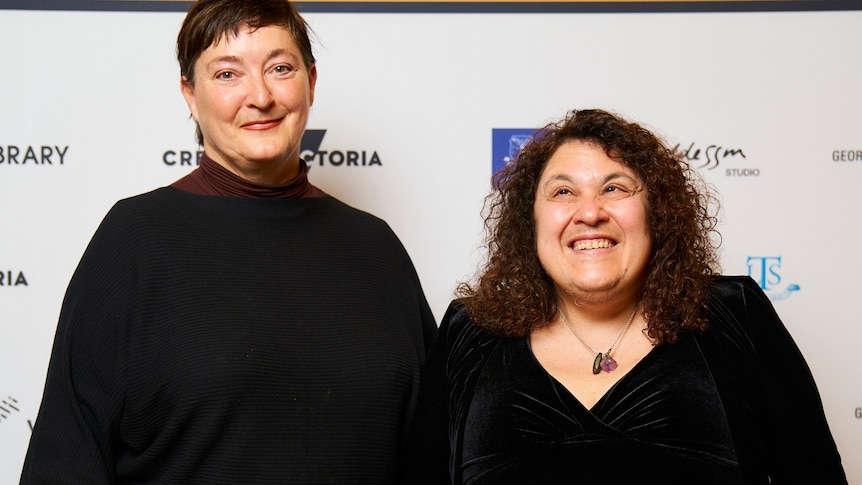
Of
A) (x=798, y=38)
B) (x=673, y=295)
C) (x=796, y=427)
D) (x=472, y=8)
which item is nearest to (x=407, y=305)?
(x=673, y=295)

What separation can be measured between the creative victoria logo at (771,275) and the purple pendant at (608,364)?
40.3 inches

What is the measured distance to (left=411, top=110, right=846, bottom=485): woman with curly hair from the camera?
60.8 inches

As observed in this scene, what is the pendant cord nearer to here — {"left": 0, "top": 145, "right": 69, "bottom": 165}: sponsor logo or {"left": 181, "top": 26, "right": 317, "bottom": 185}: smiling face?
{"left": 181, "top": 26, "right": 317, "bottom": 185}: smiling face

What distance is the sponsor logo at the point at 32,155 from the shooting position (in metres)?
2.45

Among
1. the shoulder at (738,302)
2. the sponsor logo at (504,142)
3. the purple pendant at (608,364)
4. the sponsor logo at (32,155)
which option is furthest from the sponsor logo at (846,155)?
the sponsor logo at (32,155)

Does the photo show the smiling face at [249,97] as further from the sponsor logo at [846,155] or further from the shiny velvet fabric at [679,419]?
the sponsor logo at [846,155]

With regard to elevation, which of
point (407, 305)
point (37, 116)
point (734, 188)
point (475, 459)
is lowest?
point (475, 459)

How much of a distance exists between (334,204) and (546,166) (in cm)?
49

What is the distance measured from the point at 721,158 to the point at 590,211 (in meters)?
1.05

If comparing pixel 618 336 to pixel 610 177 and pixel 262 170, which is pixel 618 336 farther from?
pixel 262 170

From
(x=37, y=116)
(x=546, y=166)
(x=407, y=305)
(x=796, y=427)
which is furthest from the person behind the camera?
(x=37, y=116)

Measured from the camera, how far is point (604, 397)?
5.17 feet

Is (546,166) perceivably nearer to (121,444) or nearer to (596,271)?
(596,271)

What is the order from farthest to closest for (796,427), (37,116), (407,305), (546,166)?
→ (37,116), (407,305), (546,166), (796,427)
